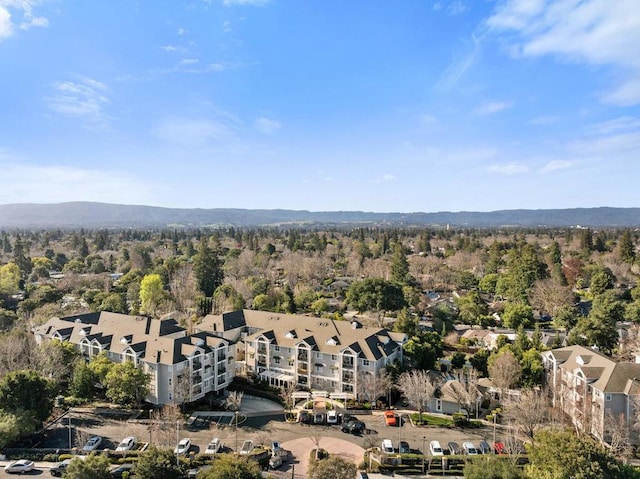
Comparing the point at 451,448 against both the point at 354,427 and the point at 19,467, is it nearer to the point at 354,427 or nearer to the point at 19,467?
the point at 354,427

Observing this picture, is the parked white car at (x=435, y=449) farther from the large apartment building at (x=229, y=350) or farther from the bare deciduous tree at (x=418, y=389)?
the large apartment building at (x=229, y=350)

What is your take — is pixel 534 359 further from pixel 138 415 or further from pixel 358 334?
pixel 138 415

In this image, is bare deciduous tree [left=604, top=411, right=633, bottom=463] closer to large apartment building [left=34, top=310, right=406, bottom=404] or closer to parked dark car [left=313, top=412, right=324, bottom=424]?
large apartment building [left=34, top=310, right=406, bottom=404]

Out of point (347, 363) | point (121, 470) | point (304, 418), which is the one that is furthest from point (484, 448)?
point (121, 470)

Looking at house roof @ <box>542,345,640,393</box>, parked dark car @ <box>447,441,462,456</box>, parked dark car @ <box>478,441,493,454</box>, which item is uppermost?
→ house roof @ <box>542,345,640,393</box>

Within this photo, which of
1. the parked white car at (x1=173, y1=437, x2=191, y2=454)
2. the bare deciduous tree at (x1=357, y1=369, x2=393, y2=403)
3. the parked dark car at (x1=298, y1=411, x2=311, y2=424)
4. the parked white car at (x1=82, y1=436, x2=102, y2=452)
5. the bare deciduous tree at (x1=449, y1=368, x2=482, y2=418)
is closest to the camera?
the parked white car at (x1=173, y1=437, x2=191, y2=454)

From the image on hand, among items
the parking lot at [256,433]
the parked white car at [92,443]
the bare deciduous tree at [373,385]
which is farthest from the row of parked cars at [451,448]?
the parked white car at [92,443]

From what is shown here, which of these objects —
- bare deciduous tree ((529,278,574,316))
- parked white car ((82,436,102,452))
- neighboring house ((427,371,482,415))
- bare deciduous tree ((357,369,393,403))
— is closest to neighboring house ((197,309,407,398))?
bare deciduous tree ((357,369,393,403))

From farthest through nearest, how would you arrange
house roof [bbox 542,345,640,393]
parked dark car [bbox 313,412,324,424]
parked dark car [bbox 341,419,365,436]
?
parked dark car [bbox 313,412,324,424], parked dark car [bbox 341,419,365,436], house roof [bbox 542,345,640,393]
